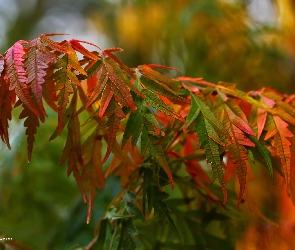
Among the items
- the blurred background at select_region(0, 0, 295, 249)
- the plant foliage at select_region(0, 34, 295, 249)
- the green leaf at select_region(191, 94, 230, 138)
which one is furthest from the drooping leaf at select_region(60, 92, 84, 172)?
the blurred background at select_region(0, 0, 295, 249)

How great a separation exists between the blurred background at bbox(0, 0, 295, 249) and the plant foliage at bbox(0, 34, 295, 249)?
11.1 inches

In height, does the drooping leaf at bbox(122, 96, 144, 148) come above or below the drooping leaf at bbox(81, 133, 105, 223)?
above

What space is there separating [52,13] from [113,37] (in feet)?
2.15

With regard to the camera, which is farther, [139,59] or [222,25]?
[139,59]

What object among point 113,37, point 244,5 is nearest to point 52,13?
point 113,37

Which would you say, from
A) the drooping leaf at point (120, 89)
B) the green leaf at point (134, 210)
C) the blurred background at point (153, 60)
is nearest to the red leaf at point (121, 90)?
the drooping leaf at point (120, 89)

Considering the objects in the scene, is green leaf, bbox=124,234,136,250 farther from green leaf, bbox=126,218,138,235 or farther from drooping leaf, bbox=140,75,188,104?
drooping leaf, bbox=140,75,188,104

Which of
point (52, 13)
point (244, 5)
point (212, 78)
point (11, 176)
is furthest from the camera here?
point (52, 13)

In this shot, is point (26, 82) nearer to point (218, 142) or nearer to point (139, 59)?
point (218, 142)

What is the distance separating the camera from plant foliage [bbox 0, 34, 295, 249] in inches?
13.5

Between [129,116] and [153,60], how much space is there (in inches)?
42.7

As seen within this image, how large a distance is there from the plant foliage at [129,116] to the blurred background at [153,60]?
281 mm

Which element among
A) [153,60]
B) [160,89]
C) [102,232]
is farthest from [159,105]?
[153,60]

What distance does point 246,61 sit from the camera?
1191 mm
